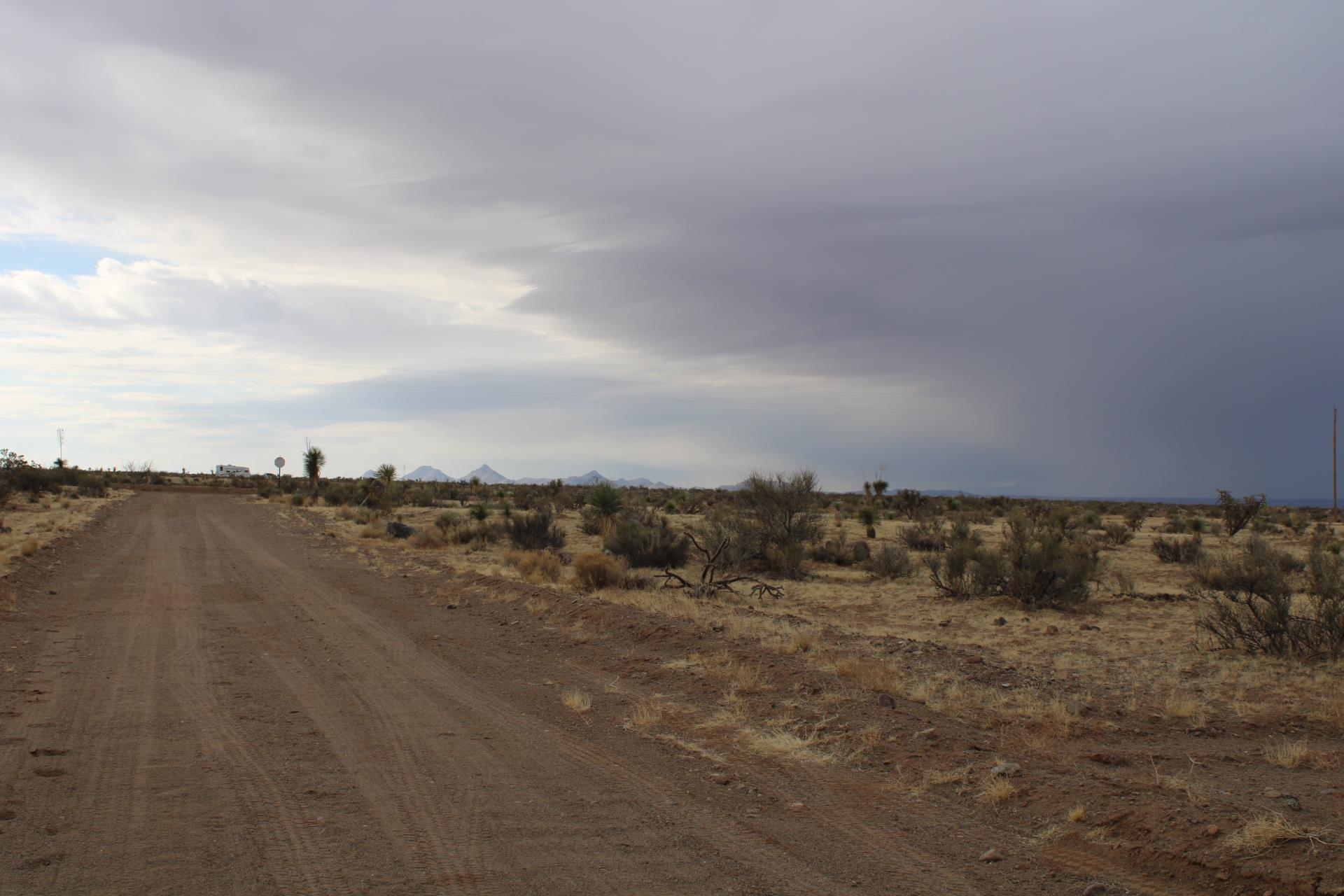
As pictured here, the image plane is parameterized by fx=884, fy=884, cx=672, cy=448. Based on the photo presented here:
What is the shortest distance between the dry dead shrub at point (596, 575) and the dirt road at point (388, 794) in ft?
22.9

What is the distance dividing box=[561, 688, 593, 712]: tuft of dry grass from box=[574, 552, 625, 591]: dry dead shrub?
9.40m

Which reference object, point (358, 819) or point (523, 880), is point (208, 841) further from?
point (523, 880)

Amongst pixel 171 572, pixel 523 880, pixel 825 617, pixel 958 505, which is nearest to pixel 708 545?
pixel 825 617

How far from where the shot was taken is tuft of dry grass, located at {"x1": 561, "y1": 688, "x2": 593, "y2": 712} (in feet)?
31.8

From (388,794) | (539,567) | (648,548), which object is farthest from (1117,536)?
(388,794)

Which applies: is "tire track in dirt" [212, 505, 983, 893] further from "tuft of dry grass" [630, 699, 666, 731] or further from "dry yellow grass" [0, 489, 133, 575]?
"dry yellow grass" [0, 489, 133, 575]

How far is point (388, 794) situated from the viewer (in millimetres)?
6777

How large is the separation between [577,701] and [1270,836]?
6.46 m

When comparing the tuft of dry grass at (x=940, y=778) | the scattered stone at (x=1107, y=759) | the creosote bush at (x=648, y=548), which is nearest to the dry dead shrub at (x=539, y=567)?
the creosote bush at (x=648, y=548)

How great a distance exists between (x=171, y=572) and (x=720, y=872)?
2023 centimetres

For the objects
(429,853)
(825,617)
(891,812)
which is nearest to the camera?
(429,853)

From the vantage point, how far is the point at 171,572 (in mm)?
21484

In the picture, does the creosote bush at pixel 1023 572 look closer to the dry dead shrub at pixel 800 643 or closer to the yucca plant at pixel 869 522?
the dry dead shrub at pixel 800 643

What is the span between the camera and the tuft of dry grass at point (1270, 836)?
5488mm
